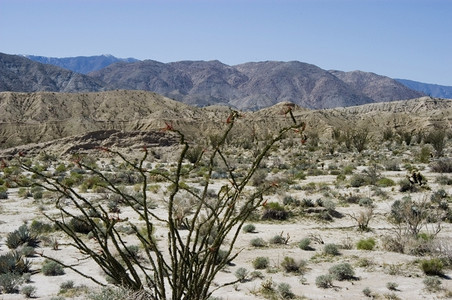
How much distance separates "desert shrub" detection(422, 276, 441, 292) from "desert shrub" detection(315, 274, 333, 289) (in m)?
1.85

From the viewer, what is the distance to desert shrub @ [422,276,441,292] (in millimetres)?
8555

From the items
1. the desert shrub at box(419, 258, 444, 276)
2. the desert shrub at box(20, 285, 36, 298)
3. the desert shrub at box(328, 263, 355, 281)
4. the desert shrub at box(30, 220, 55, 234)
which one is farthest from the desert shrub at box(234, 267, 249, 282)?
the desert shrub at box(30, 220, 55, 234)

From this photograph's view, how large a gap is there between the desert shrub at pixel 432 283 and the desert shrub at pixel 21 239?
32.9ft

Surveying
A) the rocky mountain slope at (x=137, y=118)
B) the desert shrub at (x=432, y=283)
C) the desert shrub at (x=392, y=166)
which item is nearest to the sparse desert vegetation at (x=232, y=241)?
the desert shrub at (x=432, y=283)

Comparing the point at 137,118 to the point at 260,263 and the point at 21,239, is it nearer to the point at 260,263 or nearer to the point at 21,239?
the point at 21,239

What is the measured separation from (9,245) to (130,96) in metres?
90.3

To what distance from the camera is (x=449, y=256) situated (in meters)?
9.96

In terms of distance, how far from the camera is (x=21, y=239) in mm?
12344

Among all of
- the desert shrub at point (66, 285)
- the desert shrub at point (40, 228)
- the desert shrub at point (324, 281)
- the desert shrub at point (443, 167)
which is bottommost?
the desert shrub at point (40, 228)

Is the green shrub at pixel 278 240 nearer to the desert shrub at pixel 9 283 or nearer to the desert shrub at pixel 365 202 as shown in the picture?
the desert shrub at pixel 365 202

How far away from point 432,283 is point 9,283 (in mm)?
8482

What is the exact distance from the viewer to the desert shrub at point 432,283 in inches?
337

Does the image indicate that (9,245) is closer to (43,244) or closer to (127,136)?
(43,244)

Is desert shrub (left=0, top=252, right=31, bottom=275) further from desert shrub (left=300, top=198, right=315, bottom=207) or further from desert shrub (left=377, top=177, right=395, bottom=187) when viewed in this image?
desert shrub (left=377, top=177, right=395, bottom=187)
